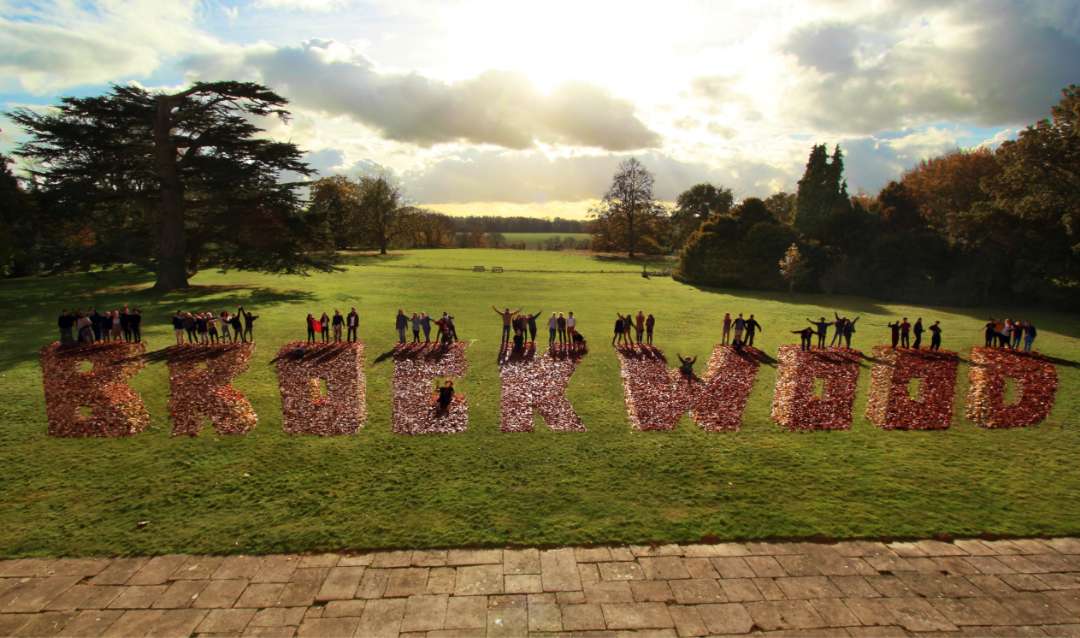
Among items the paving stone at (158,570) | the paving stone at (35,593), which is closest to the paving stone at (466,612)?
the paving stone at (158,570)

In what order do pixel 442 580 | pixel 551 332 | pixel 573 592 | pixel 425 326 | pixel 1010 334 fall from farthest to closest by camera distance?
pixel 1010 334, pixel 551 332, pixel 425 326, pixel 442 580, pixel 573 592

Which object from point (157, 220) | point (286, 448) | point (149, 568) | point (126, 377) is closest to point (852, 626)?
point (149, 568)

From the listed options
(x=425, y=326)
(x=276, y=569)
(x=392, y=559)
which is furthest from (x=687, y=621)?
(x=425, y=326)

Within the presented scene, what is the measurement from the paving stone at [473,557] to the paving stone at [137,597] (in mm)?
3984

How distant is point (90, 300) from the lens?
3178cm

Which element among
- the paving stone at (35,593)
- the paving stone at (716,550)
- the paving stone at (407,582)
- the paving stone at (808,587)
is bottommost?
the paving stone at (35,593)

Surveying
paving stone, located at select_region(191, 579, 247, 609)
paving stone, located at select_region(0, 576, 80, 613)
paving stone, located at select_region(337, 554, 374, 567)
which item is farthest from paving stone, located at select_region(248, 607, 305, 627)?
paving stone, located at select_region(0, 576, 80, 613)

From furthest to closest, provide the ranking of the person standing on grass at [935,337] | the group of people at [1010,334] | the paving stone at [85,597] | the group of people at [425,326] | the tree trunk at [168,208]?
the tree trunk at [168,208] → the group of people at [1010,334] → the group of people at [425,326] → the person standing on grass at [935,337] → the paving stone at [85,597]

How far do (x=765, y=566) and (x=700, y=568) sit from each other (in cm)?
101

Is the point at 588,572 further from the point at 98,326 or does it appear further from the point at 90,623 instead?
the point at 98,326

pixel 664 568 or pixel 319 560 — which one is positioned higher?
pixel 664 568

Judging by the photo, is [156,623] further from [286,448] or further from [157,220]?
[157,220]

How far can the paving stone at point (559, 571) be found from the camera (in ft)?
25.2

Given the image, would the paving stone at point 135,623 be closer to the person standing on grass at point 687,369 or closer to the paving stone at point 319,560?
the paving stone at point 319,560
